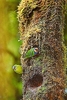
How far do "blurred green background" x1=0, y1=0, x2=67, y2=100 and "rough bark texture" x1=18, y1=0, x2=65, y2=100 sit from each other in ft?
5.21

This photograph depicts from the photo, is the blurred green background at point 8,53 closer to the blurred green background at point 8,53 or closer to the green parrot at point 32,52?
the blurred green background at point 8,53

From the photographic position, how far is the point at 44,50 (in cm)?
177

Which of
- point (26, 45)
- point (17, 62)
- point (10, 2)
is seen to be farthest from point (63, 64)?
point (10, 2)

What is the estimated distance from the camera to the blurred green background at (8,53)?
348 cm

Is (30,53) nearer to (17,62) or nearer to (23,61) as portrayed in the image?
(23,61)

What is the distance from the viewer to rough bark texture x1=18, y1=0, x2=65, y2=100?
1.72 m

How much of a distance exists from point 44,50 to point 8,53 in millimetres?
1720

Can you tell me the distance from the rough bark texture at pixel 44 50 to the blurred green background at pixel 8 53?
1.59 meters

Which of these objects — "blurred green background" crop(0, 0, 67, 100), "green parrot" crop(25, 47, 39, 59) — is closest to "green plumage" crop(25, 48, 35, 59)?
"green parrot" crop(25, 47, 39, 59)

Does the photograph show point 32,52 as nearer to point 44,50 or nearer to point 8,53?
point 44,50

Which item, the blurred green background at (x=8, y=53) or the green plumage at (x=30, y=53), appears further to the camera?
the blurred green background at (x=8, y=53)

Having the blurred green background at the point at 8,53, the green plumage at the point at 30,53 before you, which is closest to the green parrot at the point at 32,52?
the green plumage at the point at 30,53

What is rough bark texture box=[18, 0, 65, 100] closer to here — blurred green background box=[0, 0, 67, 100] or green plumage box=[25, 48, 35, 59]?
green plumage box=[25, 48, 35, 59]

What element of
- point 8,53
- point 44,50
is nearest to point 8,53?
point 8,53
